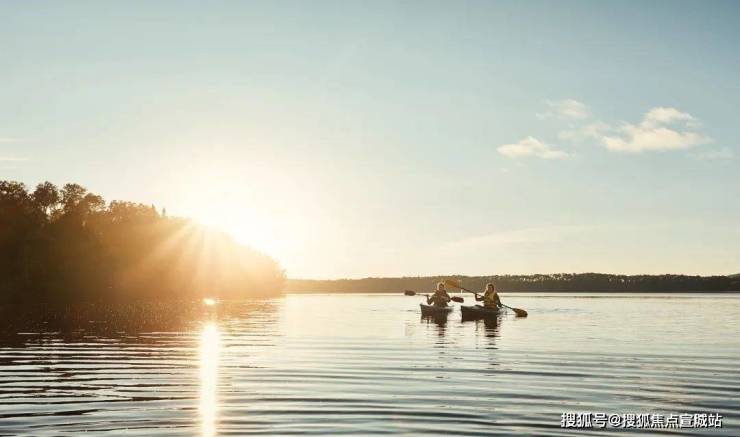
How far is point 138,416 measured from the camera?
17312mm

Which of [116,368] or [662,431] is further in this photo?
[116,368]

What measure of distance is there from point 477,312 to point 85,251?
75.9 m

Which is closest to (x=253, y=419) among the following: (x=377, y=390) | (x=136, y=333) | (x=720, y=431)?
(x=377, y=390)

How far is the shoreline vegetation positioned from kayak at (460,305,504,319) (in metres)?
58.1

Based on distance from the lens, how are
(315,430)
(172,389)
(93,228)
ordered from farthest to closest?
(93,228)
(172,389)
(315,430)

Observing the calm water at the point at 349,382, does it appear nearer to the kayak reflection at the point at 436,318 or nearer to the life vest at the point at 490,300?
the life vest at the point at 490,300

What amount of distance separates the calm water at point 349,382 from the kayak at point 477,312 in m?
15.7

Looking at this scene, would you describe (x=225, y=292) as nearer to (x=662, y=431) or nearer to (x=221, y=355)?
(x=221, y=355)

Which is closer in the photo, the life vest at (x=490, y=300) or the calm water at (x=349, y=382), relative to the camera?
the calm water at (x=349, y=382)

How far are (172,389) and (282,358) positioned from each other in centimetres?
999

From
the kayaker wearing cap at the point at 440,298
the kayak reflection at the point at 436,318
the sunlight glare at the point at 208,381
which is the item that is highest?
the kayaker wearing cap at the point at 440,298

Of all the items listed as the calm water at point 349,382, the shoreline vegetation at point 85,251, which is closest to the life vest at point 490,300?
the calm water at point 349,382

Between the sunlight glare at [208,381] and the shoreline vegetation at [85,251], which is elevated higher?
the shoreline vegetation at [85,251]

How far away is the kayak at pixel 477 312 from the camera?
59891 mm
